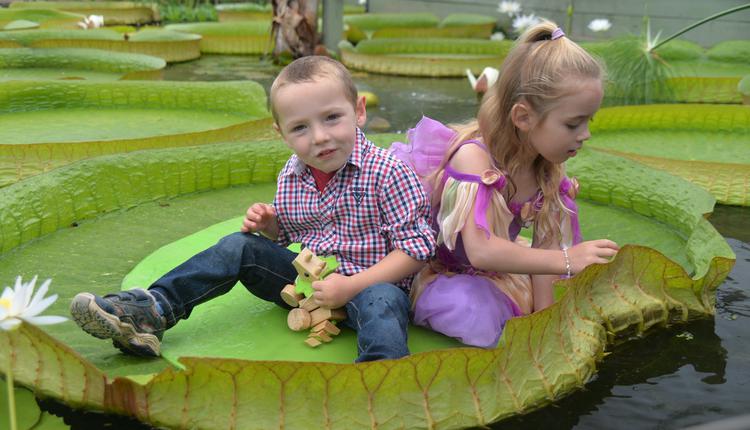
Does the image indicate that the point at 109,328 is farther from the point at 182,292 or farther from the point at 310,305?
the point at 310,305

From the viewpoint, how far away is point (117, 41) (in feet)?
24.6

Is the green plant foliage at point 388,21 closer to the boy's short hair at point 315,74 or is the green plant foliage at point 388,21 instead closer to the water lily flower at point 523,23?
the water lily flower at point 523,23

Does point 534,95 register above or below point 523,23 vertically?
above

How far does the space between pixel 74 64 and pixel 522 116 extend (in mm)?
4797

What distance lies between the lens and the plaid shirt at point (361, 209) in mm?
2131

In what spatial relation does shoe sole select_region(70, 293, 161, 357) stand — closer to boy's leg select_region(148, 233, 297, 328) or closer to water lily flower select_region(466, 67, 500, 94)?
boy's leg select_region(148, 233, 297, 328)

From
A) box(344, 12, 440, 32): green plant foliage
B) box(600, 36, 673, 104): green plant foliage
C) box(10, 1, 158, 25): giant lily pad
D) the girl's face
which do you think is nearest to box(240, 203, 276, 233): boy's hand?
the girl's face

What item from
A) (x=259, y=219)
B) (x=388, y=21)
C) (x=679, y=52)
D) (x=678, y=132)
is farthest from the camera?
(x=388, y=21)

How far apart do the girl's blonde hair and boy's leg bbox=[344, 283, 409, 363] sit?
385mm

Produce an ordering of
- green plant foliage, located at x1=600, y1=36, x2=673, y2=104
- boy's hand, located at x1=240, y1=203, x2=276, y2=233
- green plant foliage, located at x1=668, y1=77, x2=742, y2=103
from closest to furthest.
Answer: boy's hand, located at x1=240, y1=203, x2=276, y2=233 < green plant foliage, located at x1=600, y1=36, x2=673, y2=104 < green plant foliage, located at x1=668, y1=77, x2=742, y2=103

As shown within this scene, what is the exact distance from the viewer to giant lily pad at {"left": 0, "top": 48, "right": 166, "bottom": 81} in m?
5.82

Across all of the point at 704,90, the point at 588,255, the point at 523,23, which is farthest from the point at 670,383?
the point at 523,23

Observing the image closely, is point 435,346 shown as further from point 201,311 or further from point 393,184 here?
point 201,311

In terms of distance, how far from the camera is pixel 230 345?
206 cm
